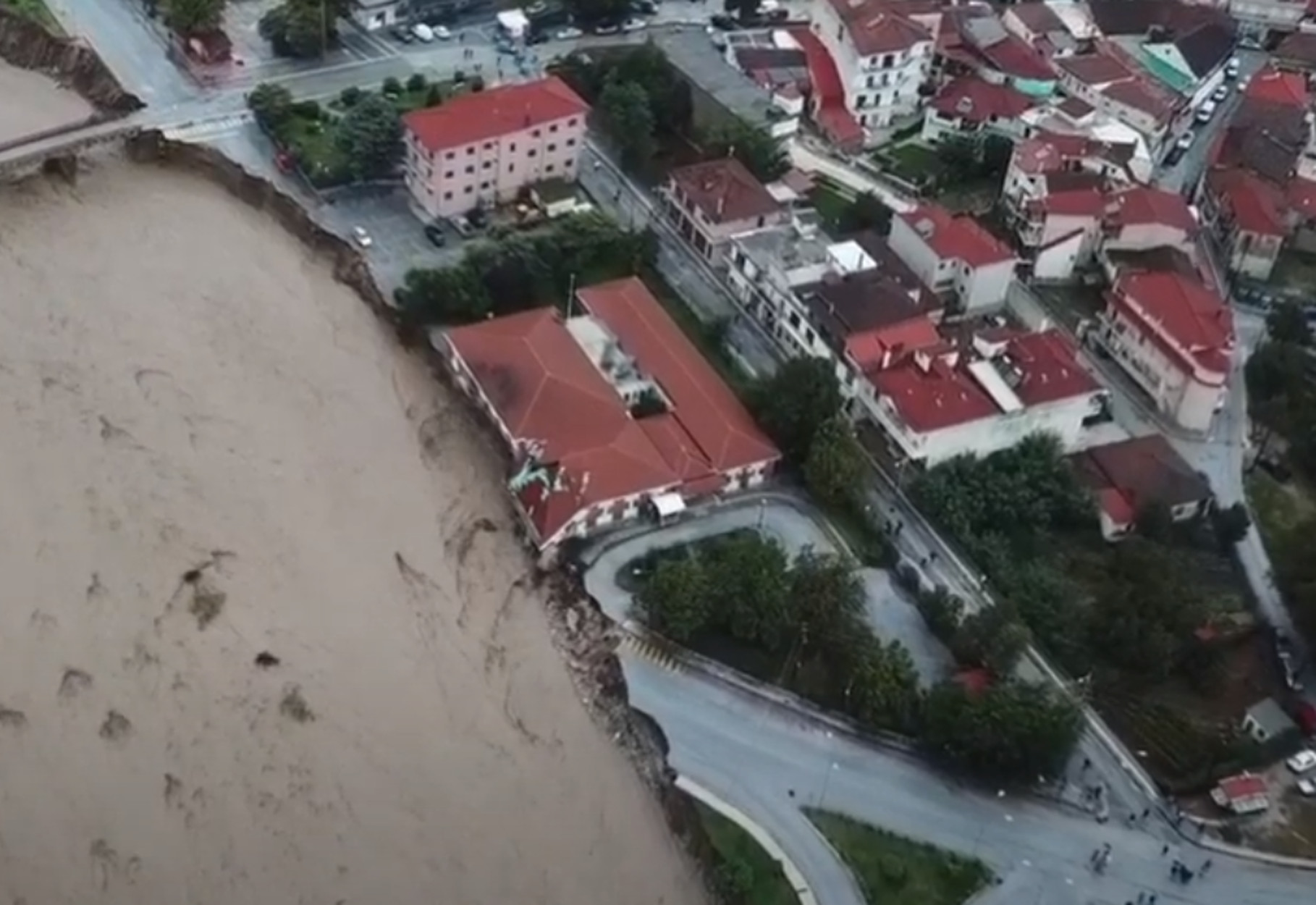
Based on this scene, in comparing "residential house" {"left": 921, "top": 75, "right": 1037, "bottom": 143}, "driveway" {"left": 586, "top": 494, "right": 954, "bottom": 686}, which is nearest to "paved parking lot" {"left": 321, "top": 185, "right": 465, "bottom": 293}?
"driveway" {"left": 586, "top": 494, "right": 954, "bottom": 686}

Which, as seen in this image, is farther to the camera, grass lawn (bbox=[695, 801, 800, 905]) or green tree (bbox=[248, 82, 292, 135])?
green tree (bbox=[248, 82, 292, 135])

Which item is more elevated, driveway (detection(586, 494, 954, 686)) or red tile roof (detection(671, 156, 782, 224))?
red tile roof (detection(671, 156, 782, 224))

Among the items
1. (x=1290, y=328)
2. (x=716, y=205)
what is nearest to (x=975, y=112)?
(x=716, y=205)

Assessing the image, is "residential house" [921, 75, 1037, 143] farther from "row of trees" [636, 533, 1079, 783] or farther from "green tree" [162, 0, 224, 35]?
"green tree" [162, 0, 224, 35]

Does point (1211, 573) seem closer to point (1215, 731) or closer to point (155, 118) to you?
point (1215, 731)

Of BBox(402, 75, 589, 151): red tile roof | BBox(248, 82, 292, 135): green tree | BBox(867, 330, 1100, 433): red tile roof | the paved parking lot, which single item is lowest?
the paved parking lot

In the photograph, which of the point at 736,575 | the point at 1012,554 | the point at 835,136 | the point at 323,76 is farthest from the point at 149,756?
the point at 835,136

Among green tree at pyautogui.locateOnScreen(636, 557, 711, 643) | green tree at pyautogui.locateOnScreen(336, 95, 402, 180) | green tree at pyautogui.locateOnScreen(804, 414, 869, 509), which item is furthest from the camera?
green tree at pyautogui.locateOnScreen(336, 95, 402, 180)
